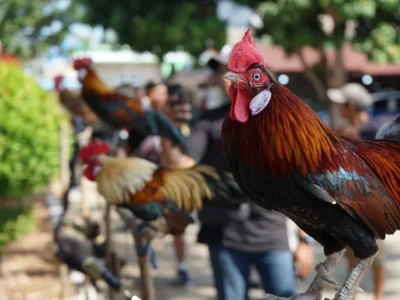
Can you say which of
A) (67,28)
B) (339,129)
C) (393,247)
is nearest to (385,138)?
(339,129)

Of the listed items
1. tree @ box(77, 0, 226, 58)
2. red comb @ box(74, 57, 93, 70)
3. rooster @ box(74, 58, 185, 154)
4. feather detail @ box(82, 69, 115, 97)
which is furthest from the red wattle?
tree @ box(77, 0, 226, 58)

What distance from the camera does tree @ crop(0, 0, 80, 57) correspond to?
22.8 meters

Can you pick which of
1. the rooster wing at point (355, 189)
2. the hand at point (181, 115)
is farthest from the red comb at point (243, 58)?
the hand at point (181, 115)

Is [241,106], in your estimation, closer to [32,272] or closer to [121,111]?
[121,111]

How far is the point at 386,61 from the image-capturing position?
425 inches

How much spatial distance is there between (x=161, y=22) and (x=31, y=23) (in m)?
13.1

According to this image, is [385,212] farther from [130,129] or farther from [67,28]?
[67,28]

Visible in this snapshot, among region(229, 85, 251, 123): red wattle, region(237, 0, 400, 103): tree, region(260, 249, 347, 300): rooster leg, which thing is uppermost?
region(237, 0, 400, 103): tree

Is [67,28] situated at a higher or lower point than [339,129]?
higher

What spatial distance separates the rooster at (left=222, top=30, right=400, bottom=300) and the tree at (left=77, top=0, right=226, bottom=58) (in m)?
9.97

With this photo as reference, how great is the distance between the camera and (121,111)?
4.93 meters

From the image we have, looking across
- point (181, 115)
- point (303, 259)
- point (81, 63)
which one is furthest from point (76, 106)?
point (303, 259)

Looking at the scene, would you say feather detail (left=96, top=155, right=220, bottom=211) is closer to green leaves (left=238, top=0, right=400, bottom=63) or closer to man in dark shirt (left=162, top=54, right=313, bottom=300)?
man in dark shirt (left=162, top=54, right=313, bottom=300)

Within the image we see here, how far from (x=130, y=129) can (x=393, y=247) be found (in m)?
3.86
